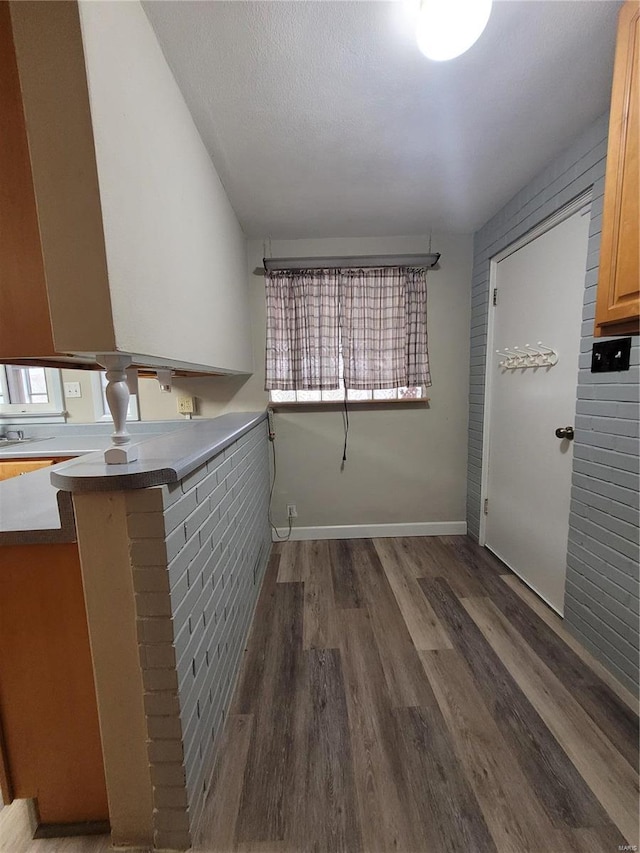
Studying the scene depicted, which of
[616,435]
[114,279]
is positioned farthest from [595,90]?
[114,279]

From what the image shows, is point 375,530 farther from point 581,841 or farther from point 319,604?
point 581,841

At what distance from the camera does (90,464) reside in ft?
2.82

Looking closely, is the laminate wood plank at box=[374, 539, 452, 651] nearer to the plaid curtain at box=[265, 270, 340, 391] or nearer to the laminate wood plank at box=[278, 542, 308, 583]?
the laminate wood plank at box=[278, 542, 308, 583]

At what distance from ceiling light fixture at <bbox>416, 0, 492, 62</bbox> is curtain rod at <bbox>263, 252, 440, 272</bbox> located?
1389mm

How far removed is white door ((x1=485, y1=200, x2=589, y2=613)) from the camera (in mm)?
1673

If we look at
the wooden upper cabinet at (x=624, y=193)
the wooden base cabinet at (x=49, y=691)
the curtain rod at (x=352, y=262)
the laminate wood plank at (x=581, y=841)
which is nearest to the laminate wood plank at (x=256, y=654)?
the wooden base cabinet at (x=49, y=691)

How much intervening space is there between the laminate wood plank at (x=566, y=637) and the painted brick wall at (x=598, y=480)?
33 mm

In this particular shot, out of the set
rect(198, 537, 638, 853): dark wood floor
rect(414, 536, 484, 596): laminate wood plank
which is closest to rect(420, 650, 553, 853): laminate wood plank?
rect(198, 537, 638, 853): dark wood floor

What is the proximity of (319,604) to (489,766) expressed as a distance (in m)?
1.00

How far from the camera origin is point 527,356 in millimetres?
1972

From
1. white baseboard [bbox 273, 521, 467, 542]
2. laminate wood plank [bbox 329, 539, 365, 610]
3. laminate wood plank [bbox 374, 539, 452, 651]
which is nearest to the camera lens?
laminate wood plank [bbox 374, 539, 452, 651]

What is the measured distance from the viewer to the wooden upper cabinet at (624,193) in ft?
3.08

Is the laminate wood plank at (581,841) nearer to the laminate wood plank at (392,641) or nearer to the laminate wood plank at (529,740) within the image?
the laminate wood plank at (529,740)

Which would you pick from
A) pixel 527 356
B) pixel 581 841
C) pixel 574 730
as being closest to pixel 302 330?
pixel 527 356
